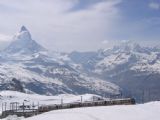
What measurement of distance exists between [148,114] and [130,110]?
5.64 ft

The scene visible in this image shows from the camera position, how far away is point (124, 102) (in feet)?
227

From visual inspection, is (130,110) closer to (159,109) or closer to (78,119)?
(159,109)

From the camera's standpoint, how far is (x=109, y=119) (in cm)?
3478

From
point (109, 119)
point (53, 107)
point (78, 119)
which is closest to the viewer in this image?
point (78, 119)

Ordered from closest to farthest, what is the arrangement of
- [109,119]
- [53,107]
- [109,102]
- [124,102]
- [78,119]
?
[78,119] → [109,119] → [124,102] → [109,102] → [53,107]

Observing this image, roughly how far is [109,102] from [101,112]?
37.6m

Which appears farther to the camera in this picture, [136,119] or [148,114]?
[148,114]

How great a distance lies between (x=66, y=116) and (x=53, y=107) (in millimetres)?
49992

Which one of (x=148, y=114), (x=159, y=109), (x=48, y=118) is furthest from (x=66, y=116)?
(x=159, y=109)

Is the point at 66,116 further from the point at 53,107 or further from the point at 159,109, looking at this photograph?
the point at 53,107

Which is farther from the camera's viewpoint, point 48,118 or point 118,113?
point 118,113

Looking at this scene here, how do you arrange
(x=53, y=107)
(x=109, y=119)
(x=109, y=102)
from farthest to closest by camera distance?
(x=53, y=107), (x=109, y=102), (x=109, y=119)

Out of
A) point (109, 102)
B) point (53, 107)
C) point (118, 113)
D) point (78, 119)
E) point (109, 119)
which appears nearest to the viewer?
point (78, 119)

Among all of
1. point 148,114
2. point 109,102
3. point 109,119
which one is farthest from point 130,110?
point 109,102
